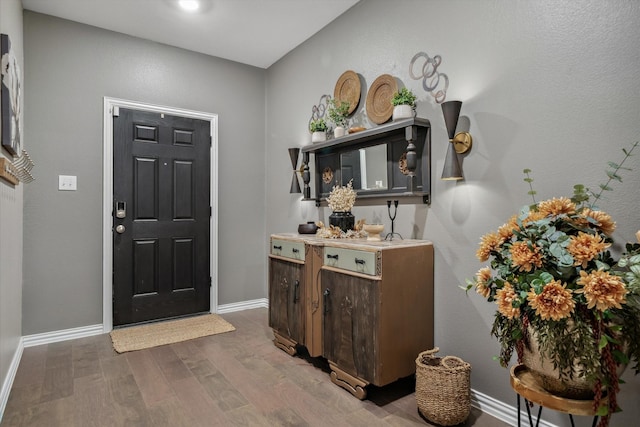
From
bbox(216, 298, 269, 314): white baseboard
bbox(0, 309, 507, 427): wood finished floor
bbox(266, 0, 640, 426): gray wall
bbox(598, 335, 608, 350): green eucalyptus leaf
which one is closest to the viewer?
bbox(598, 335, 608, 350): green eucalyptus leaf

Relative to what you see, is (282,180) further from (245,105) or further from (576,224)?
(576,224)

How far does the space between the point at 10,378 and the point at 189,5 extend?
2907mm

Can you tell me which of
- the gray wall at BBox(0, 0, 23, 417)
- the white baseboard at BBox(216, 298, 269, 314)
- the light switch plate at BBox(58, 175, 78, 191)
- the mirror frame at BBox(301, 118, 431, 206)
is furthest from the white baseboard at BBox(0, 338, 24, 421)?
the mirror frame at BBox(301, 118, 431, 206)

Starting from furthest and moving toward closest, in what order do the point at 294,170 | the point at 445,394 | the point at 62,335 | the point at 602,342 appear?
the point at 294,170 < the point at 62,335 < the point at 445,394 < the point at 602,342

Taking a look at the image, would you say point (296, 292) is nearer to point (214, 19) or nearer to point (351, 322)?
point (351, 322)

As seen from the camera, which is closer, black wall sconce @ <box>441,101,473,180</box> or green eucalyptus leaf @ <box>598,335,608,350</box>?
green eucalyptus leaf @ <box>598,335,608,350</box>

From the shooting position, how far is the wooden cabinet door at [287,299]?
2.67 m

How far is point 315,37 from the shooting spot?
11.4 feet

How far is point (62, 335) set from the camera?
10.4 ft

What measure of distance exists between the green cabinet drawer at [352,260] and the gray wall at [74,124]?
201 centimetres

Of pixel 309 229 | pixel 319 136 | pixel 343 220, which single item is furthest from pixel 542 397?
pixel 319 136

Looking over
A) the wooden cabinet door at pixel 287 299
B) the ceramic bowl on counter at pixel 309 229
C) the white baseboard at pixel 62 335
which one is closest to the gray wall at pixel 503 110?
the ceramic bowl on counter at pixel 309 229

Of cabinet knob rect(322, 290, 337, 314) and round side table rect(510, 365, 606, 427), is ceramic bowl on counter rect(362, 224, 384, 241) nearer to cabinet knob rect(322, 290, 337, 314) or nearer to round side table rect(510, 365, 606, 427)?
cabinet knob rect(322, 290, 337, 314)

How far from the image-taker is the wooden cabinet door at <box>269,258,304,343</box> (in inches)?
105
